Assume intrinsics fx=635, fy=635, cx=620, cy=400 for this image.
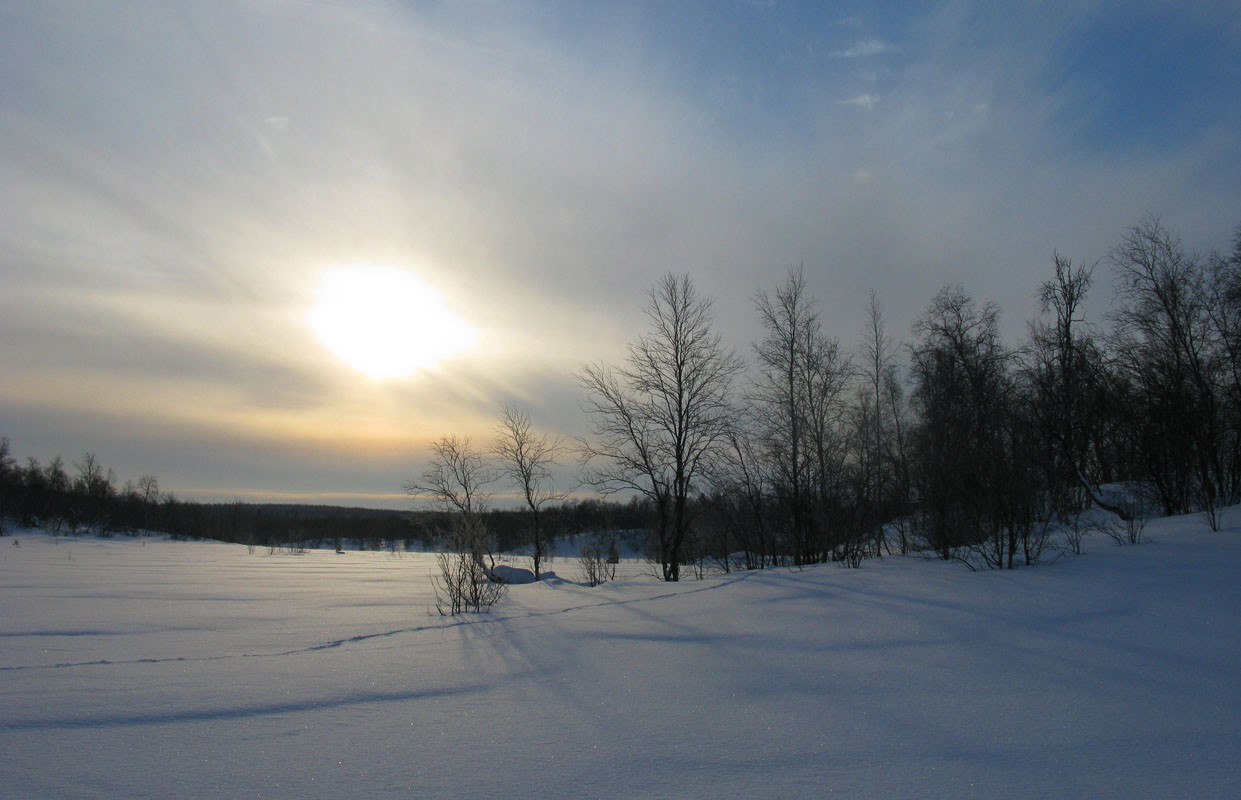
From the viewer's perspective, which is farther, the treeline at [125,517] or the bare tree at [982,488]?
the treeline at [125,517]

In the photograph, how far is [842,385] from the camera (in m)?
19.4

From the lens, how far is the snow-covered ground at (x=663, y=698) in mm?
2770

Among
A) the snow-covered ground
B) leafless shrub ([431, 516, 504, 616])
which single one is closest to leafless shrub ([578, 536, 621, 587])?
leafless shrub ([431, 516, 504, 616])

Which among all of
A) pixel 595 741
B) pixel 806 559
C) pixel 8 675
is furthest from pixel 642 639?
pixel 806 559

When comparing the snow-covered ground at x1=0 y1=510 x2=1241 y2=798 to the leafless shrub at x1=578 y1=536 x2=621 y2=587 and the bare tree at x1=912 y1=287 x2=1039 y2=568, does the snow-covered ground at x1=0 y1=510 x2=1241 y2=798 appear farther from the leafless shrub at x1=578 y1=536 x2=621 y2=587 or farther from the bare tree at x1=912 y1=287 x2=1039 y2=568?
the leafless shrub at x1=578 y1=536 x2=621 y2=587

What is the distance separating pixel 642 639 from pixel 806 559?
11.8 meters

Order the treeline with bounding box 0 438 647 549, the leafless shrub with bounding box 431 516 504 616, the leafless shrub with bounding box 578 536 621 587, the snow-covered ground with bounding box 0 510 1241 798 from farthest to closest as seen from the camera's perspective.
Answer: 1. the treeline with bounding box 0 438 647 549
2. the leafless shrub with bounding box 578 536 621 587
3. the leafless shrub with bounding box 431 516 504 616
4. the snow-covered ground with bounding box 0 510 1241 798

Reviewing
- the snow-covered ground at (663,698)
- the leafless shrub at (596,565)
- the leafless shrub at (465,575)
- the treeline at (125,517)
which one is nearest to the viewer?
the snow-covered ground at (663,698)

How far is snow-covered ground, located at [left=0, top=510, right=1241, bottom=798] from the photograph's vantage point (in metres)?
2.77

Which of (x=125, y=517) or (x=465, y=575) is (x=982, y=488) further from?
(x=125, y=517)

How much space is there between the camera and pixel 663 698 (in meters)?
3.97

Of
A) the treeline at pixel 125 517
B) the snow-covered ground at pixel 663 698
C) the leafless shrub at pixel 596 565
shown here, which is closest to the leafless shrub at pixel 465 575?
the snow-covered ground at pixel 663 698

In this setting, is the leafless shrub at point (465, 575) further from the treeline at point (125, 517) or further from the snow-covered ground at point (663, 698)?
the treeline at point (125, 517)

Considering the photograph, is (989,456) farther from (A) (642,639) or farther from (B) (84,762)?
(B) (84,762)
